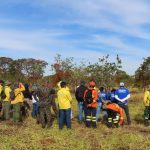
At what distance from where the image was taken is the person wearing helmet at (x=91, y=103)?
15.1 m

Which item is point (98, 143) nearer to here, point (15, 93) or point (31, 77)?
point (15, 93)

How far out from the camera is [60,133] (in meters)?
13.0

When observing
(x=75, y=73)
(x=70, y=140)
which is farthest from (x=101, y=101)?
(x=75, y=73)

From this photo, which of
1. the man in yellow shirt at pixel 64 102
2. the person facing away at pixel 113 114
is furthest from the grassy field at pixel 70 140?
the person facing away at pixel 113 114

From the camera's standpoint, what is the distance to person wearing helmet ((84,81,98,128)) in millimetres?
15148

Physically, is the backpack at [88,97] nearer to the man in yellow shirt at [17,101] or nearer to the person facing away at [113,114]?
the person facing away at [113,114]

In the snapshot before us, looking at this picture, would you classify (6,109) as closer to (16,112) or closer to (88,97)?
(16,112)

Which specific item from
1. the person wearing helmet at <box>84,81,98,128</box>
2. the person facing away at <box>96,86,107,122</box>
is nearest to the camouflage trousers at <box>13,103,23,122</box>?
the person wearing helmet at <box>84,81,98,128</box>

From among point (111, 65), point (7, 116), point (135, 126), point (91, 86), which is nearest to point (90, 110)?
point (91, 86)

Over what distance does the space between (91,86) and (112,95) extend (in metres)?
1.85

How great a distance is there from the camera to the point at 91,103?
15.1m

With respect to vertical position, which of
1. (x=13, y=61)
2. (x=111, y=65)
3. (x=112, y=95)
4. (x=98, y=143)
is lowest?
(x=98, y=143)

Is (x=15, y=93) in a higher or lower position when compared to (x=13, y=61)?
lower

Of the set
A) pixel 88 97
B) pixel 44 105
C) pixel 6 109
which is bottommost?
pixel 6 109
